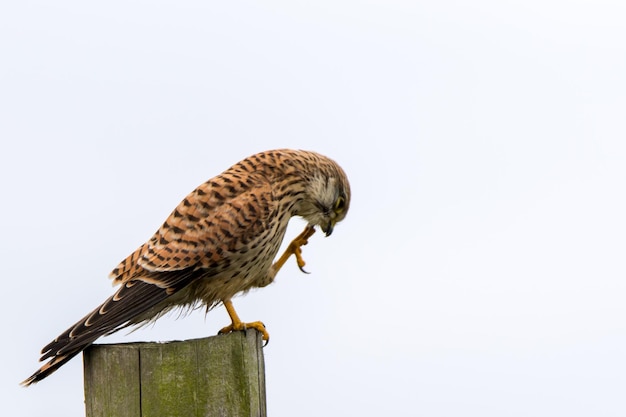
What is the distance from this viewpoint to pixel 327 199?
590 cm

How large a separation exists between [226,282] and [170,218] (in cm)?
48

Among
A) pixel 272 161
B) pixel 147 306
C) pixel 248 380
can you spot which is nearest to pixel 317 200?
pixel 272 161

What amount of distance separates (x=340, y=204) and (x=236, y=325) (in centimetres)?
166

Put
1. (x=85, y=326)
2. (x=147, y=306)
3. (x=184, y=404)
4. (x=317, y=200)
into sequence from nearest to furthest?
(x=184, y=404)
(x=85, y=326)
(x=147, y=306)
(x=317, y=200)

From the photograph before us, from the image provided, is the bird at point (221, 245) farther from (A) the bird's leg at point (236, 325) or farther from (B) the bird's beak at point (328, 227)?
(B) the bird's beak at point (328, 227)

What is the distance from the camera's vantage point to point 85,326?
3.95m

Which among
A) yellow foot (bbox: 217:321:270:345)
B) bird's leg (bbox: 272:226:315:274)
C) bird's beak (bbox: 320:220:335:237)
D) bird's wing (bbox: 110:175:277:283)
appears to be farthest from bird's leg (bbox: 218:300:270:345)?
bird's beak (bbox: 320:220:335:237)

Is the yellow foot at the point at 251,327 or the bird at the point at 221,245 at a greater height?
the bird at the point at 221,245

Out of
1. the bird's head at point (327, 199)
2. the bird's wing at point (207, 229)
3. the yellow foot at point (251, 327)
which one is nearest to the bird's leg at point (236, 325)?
the yellow foot at point (251, 327)

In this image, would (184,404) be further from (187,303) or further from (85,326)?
(187,303)

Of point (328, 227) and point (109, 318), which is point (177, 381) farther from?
point (328, 227)

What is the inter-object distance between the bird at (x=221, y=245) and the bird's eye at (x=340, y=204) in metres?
0.26

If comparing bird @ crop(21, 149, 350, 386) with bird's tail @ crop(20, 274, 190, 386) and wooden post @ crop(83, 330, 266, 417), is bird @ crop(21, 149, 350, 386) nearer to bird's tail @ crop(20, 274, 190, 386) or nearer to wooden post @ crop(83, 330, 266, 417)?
bird's tail @ crop(20, 274, 190, 386)

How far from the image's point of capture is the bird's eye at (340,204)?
6.05m
